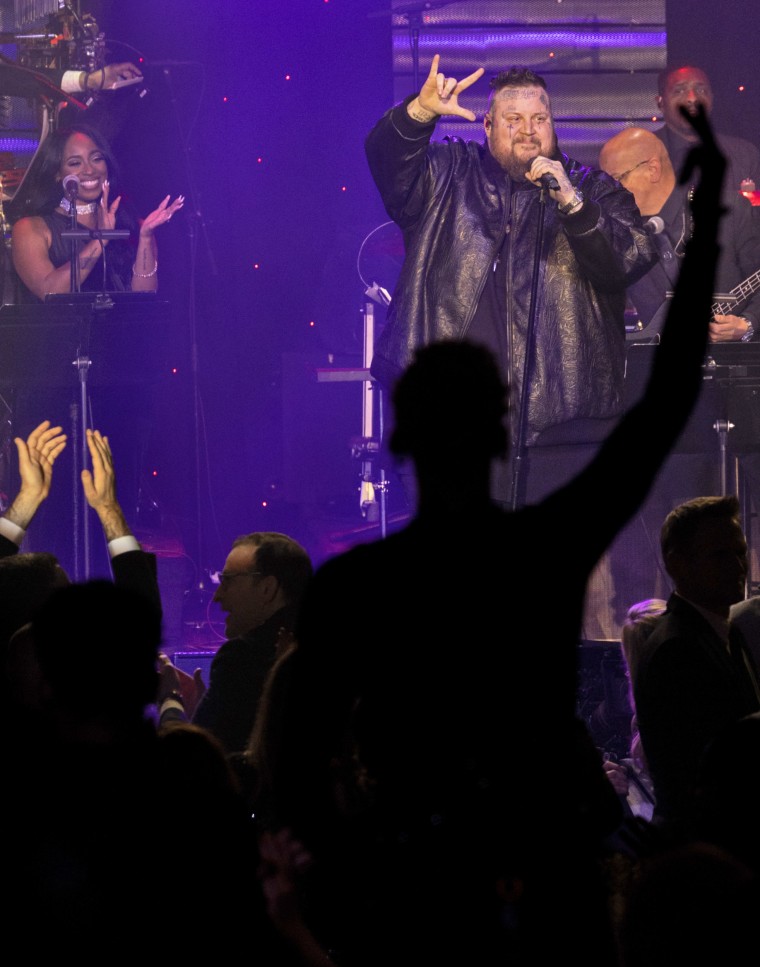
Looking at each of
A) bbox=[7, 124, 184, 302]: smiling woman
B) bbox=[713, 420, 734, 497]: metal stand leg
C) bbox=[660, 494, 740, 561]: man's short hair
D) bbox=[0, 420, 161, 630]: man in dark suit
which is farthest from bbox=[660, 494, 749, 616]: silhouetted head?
bbox=[7, 124, 184, 302]: smiling woman

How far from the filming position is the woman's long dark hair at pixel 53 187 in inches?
339

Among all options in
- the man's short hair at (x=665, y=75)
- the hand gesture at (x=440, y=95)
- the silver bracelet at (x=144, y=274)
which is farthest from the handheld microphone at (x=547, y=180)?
the silver bracelet at (x=144, y=274)

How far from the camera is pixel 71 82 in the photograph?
8.78 metres

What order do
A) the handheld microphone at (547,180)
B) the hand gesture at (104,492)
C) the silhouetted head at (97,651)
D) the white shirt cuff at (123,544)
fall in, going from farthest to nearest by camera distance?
1. the handheld microphone at (547,180)
2. the hand gesture at (104,492)
3. the white shirt cuff at (123,544)
4. the silhouetted head at (97,651)

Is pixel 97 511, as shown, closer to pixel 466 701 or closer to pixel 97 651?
pixel 97 651

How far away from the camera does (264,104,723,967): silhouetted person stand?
1.45 m

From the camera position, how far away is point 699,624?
286 cm

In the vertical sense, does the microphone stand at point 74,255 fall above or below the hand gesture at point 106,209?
below

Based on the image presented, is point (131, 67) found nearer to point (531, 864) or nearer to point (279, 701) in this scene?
point (279, 701)

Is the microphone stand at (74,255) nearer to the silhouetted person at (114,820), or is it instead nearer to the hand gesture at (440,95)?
the hand gesture at (440,95)

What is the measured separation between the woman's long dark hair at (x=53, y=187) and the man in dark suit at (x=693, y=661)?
20.5 feet

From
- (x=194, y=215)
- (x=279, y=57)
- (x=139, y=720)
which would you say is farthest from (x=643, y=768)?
(x=279, y=57)

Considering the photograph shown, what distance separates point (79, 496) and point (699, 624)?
17.5ft

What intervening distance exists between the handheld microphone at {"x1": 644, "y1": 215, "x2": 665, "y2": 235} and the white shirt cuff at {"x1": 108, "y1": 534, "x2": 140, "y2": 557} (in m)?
5.02
